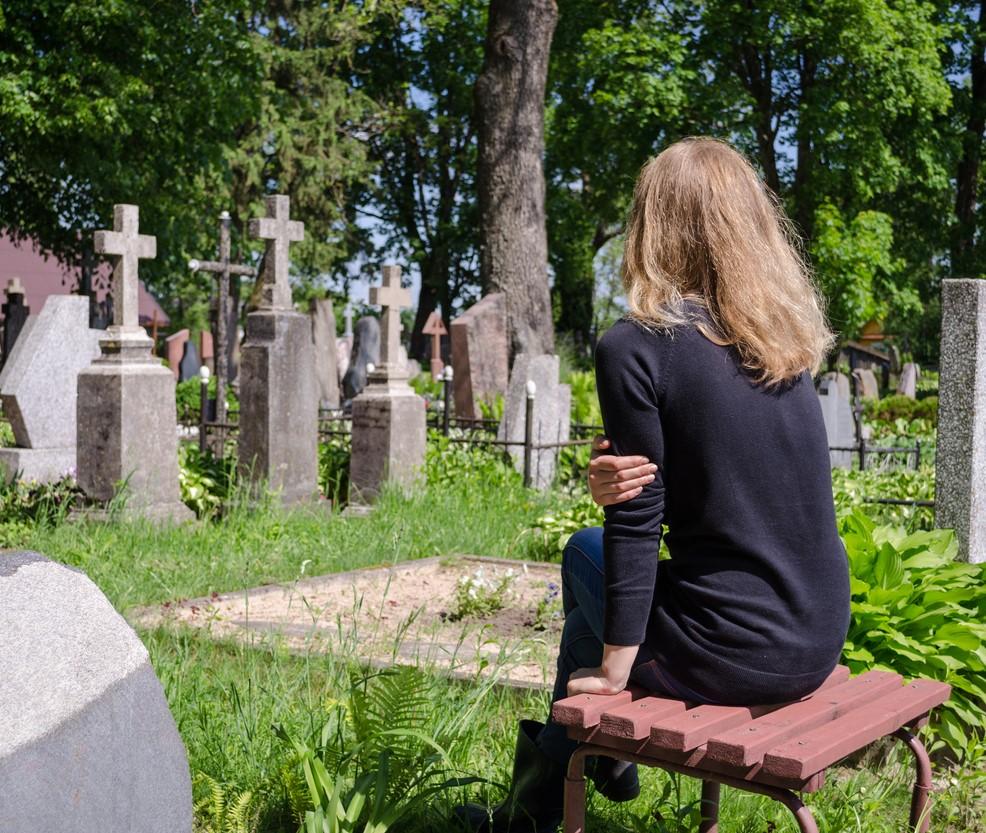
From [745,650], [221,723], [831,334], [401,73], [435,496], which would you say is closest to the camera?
[745,650]

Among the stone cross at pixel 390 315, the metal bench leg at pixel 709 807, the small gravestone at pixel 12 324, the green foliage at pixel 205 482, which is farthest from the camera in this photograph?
the small gravestone at pixel 12 324

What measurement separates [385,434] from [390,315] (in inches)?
47.6

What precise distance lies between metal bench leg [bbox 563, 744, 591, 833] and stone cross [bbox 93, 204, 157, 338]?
6.69 m

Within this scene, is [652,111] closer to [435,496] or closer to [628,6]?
[628,6]

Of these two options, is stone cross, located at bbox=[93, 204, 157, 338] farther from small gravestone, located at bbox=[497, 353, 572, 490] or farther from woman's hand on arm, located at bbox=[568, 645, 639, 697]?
woman's hand on arm, located at bbox=[568, 645, 639, 697]

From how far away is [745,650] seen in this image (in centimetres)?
238

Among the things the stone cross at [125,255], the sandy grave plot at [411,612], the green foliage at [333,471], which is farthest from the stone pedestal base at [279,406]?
the sandy grave plot at [411,612]

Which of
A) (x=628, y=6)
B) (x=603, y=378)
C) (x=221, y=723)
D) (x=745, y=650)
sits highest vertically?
(x=628, y=6)

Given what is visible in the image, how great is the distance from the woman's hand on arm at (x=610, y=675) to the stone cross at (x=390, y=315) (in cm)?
698

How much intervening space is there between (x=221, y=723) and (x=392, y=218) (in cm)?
3358

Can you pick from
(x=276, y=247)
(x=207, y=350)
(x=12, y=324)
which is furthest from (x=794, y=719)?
(x=207, y=350)

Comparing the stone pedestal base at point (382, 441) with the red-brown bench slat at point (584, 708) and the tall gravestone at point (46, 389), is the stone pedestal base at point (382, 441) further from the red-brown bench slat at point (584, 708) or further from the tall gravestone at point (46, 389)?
→ the red-brown bench slat at point (584, 708)

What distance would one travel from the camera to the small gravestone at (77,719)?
1.85 m

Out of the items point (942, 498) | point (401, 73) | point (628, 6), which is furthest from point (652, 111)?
point (942, 498)
